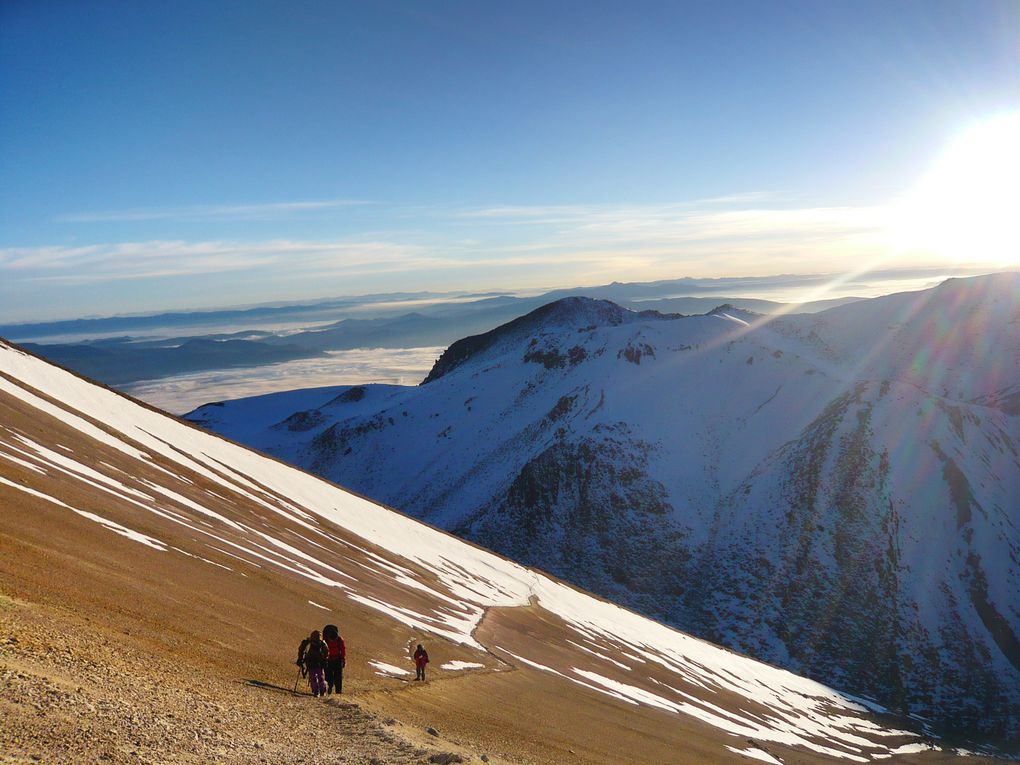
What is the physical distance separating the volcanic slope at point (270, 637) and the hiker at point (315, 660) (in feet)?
1.97

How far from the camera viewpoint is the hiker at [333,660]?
14273 mm

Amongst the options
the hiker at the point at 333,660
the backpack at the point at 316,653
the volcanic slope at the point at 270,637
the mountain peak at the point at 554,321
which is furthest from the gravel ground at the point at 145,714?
the mountain peak at the point at 554,321

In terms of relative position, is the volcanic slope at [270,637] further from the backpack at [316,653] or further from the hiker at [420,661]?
the backpack at [316,653]

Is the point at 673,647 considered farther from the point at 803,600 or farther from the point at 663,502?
the point at 663,502

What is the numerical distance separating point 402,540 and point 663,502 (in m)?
47.2

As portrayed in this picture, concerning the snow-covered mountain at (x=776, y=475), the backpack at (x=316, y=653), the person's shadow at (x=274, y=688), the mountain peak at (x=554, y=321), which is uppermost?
the mountain peak at (x=554, y=321)

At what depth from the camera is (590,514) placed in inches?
3243

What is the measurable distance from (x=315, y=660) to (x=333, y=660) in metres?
0.45

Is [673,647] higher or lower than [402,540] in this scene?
lower

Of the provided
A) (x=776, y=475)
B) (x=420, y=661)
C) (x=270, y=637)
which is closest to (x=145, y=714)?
(x=270, y=637)

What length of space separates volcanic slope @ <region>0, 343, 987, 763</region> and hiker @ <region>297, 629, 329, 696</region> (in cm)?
60

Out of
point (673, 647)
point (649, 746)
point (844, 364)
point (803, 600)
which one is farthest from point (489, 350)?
point (649, 746)

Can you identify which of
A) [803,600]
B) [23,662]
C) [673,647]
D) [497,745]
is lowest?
[803,600]

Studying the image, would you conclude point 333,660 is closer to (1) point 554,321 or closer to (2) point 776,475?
(2) point 776,475
